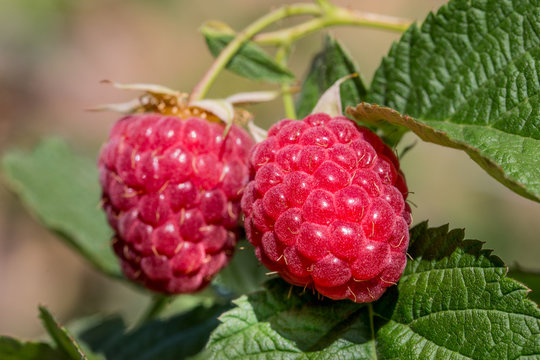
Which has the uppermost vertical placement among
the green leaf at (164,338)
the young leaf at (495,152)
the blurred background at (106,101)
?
the young leaf at (495,152)

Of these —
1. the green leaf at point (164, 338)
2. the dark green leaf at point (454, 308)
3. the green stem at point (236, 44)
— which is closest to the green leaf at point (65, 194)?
the green leaf at point (164, 338)

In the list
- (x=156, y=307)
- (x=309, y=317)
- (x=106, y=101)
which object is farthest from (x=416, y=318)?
(x=106, y=101)

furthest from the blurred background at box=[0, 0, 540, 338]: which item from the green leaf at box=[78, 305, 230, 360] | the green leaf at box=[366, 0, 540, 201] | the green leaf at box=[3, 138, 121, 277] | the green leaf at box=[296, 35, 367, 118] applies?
the green leaf at box=[366, 0, 540, 201]

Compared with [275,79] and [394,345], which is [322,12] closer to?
[275,79]

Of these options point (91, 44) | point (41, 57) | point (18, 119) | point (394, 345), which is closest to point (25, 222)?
point (18, 119)

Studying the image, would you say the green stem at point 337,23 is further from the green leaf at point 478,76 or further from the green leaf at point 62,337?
the green leaf at point 62,337

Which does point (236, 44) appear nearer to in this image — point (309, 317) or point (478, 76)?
point (478, 76)
